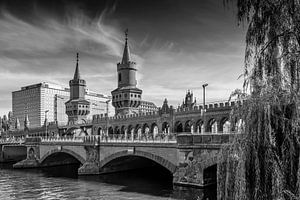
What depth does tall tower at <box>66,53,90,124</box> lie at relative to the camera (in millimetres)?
103125

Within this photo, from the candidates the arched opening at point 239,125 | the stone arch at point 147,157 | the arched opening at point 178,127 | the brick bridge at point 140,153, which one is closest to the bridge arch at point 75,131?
the brick bridge at point 140,153

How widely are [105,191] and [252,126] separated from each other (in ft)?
81.6

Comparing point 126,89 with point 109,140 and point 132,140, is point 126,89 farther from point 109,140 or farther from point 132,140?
point 132,140

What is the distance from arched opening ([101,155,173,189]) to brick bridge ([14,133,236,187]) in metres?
0.17

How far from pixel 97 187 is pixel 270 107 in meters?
Answer: 28.1

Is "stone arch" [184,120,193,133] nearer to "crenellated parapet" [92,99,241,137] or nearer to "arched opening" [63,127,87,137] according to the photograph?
"crenellated parapet" [92,99,241,137]

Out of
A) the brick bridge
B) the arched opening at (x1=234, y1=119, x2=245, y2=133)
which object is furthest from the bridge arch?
the arched opening at (x1=234, y1=119, x2=245, y2=133)

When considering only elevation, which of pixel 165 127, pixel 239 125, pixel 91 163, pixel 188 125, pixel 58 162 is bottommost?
pixel 58 162

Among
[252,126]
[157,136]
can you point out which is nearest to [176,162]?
[157,136]

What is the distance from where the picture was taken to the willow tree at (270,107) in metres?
9.50

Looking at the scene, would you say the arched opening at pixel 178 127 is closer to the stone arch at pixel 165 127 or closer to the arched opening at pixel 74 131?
the stone arch at pixel 165 127

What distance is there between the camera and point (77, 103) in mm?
103000

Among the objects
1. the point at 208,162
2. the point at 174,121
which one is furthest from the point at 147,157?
the point at 174,121

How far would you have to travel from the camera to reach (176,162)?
108 ft
